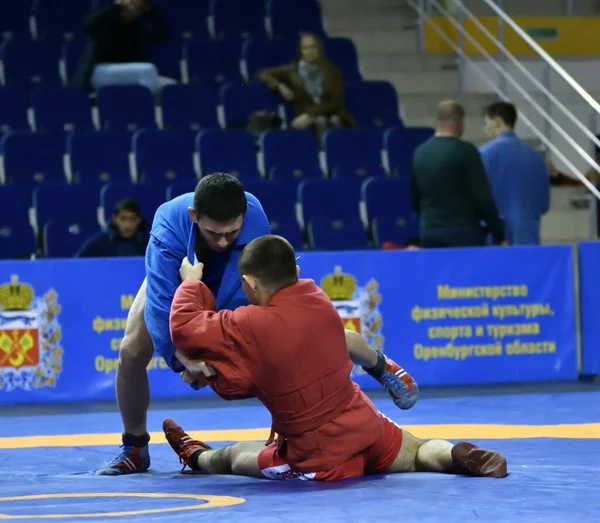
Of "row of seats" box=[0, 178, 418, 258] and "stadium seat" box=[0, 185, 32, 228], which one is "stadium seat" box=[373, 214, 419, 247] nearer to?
"row of seats" box=[0, 178, 418, 258]

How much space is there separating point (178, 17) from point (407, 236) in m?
3.50

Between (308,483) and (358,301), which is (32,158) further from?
(308,483)

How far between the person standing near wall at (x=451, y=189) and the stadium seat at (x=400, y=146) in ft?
6.71

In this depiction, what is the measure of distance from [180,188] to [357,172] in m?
1.71

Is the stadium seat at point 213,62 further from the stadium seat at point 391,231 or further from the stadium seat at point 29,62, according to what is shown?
the stadium seat at point 391,231

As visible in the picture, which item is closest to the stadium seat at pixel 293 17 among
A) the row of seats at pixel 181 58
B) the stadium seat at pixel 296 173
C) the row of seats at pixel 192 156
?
the row of seats at pixel 181 58

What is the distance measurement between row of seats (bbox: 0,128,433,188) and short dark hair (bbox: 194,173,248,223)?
5.27 meters

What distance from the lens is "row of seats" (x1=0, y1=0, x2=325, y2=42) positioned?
10977 mm

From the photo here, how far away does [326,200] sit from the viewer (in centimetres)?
940

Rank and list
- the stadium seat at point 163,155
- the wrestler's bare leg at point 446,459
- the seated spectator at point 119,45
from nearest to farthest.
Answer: the wrestler's bare leg at point 446,459 < the stadium seat at point 163,155 < the seated spectator at point 119,45

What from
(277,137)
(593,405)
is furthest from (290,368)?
(277,137)

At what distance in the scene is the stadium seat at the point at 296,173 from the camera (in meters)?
9.75

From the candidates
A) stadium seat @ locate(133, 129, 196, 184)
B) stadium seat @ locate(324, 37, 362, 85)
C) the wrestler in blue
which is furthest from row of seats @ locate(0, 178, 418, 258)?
the wrestler in blue

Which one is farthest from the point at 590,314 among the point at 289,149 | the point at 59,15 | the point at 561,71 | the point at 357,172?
the point at 59,15
